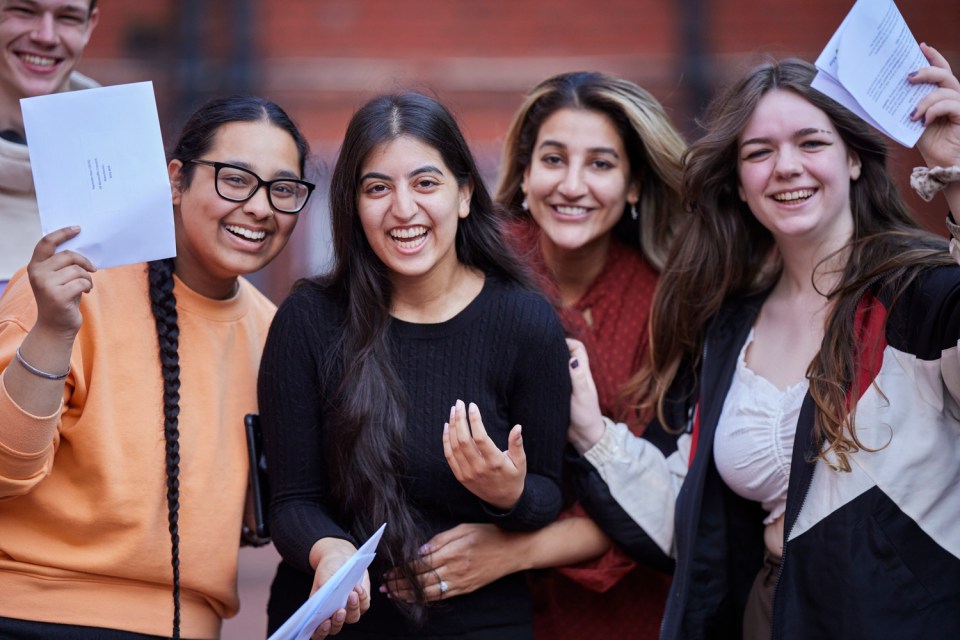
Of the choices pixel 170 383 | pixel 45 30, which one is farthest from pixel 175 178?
pixel 45 30

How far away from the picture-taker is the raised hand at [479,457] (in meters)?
2.49

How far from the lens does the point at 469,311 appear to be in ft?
9.29

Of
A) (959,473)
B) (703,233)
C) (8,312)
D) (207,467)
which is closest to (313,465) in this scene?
(207,467)

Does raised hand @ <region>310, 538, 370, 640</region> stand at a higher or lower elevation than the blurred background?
lower

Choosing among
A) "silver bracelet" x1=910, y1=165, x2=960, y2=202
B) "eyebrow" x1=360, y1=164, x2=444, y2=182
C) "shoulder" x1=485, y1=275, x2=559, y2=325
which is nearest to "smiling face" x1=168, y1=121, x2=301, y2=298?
"eyebrow" x1=360, y1=164, x2=444, y2=182

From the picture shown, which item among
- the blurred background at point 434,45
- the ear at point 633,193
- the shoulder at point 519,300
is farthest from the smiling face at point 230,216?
the blurred background at point 434,45

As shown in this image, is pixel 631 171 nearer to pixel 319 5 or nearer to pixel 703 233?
pixel 703 233

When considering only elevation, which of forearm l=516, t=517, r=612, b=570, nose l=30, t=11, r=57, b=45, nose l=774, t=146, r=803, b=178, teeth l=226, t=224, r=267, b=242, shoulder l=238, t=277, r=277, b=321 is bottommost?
forearm l=516, t=517, r=612, b=570

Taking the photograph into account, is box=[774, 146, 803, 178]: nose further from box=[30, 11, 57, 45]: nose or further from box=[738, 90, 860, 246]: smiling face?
box=[30, 11, 57, 45]: nose

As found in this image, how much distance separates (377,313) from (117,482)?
0.72 m

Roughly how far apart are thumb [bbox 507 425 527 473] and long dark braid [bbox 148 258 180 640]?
0.76m

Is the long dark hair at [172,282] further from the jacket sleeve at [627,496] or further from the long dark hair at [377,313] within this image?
the jacket sleeve at [627,496]

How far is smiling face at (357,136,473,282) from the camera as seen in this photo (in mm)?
2754

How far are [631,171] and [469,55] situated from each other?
385 cm
